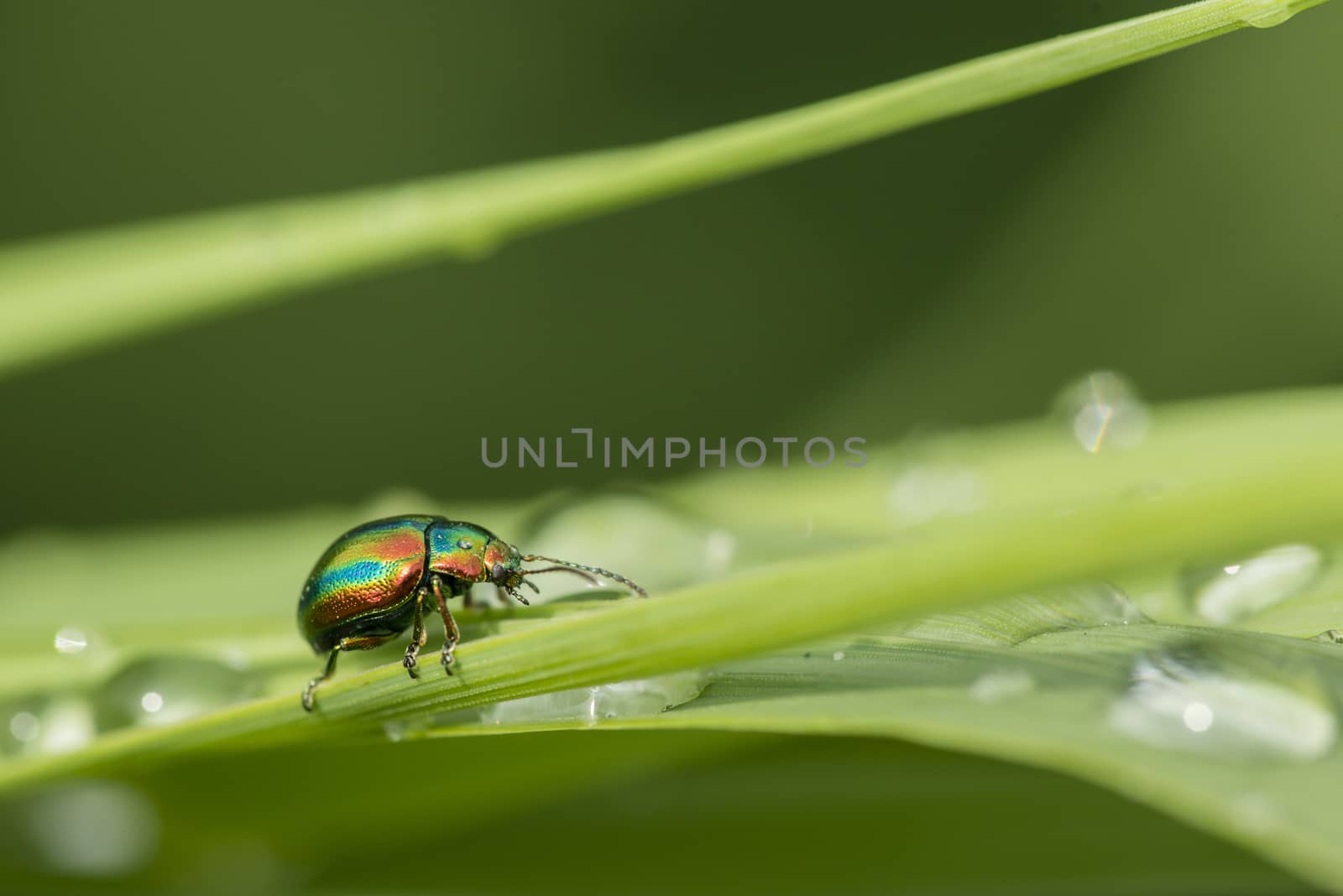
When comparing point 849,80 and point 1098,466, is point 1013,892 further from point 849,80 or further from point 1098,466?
point 849,80

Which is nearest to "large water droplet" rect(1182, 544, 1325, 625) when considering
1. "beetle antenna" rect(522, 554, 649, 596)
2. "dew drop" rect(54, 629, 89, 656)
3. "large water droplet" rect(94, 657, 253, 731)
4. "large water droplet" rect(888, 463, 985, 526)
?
"large water droplet" rect(888, 463, 985, 526)

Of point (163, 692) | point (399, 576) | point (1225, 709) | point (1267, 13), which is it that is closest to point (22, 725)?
point (163, 692)

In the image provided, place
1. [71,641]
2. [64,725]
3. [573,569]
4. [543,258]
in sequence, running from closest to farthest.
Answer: [64,725] < [71,641] < [573,569] < [543,258]

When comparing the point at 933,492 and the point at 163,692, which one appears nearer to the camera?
the point at 163,692

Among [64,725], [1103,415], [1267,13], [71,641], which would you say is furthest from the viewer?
[1103,415]

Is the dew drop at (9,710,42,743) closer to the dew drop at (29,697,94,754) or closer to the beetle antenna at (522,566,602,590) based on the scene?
the dew drop at (29,697,94,754)

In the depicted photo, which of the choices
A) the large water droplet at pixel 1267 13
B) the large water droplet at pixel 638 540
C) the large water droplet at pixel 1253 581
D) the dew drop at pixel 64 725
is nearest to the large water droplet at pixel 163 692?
the dew drop at pixel 64 725

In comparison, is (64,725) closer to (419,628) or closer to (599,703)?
(419,628)
